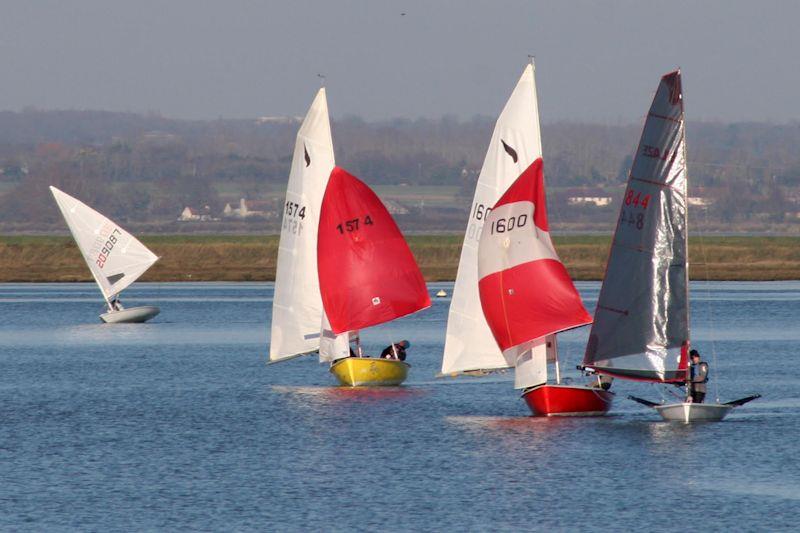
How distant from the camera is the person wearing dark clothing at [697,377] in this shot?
122 ft

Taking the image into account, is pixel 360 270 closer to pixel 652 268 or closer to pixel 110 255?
pixel 652 268

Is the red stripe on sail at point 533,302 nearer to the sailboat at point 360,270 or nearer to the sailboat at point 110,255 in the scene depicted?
the sailboat at point 360,270

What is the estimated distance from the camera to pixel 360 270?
47.3m

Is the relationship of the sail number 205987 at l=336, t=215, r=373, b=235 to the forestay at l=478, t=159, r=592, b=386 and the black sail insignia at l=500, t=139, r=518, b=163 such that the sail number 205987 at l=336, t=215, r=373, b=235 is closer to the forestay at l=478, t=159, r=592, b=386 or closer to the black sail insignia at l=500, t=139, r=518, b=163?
the black sail insignia at l=500, t=139, r=518, b=163

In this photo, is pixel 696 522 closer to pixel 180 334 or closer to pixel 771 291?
pixel 180 334

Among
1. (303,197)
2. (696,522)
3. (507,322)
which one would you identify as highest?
(303,197)

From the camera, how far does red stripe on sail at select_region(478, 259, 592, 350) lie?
3903 centimetres

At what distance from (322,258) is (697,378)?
14046 millimetres

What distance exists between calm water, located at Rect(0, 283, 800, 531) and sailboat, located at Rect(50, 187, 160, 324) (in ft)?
59.2

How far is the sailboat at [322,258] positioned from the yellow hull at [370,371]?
0.10ft

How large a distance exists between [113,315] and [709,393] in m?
40.1

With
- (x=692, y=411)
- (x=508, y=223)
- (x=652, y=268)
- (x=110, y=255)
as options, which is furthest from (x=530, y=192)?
(x=110, y=255)

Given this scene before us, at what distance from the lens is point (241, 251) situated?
148 m

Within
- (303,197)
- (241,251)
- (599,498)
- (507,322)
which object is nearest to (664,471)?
(599,498)
